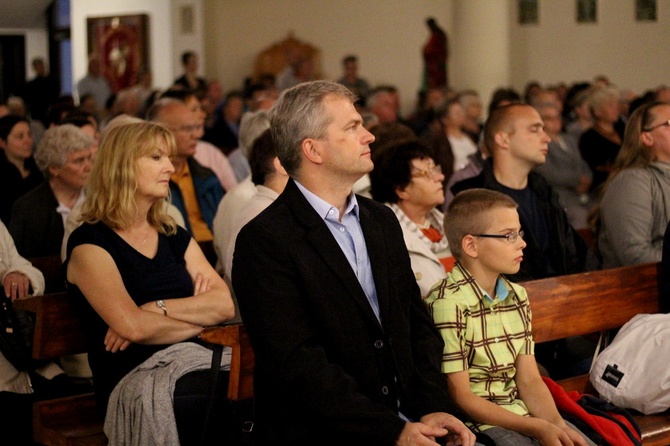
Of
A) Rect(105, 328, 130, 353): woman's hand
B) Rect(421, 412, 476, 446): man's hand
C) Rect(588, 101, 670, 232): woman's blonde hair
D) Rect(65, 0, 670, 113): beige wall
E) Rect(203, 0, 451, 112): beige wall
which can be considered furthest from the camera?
Rect(203, 0, 451, 112): beige wall

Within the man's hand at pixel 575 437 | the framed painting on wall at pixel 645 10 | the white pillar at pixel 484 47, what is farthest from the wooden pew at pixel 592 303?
the framed painting on wall at pixel 645 10

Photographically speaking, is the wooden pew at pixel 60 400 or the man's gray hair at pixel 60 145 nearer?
the wooden pew at pixel 60 400

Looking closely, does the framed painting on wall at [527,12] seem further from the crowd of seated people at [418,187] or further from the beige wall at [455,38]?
the crowd of seated people at [418,187]

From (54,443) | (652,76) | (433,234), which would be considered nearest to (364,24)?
(652,76)

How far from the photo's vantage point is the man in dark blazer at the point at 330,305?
9.92 ft

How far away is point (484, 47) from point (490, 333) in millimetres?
13185

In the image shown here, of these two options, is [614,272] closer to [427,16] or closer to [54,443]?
[54,443]

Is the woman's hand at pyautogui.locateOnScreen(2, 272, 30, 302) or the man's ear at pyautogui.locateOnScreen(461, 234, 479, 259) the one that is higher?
the man's ear at pyautogui.locateOnScreen(461, 234, 479, 259)

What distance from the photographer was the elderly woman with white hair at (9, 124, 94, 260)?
17.4ft

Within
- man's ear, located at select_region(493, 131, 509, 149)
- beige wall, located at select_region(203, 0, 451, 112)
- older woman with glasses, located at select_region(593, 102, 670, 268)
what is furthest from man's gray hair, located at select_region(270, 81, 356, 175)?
beige wall, located at select_region(203, 0, 451, 112)

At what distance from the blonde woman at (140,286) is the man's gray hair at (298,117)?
847 mm

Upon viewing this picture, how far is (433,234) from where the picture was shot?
479cm

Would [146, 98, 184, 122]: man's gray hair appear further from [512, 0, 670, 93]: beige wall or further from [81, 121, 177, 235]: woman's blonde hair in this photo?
[512, 0, 670, 93]: beige wall

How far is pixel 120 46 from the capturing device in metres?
17.7
